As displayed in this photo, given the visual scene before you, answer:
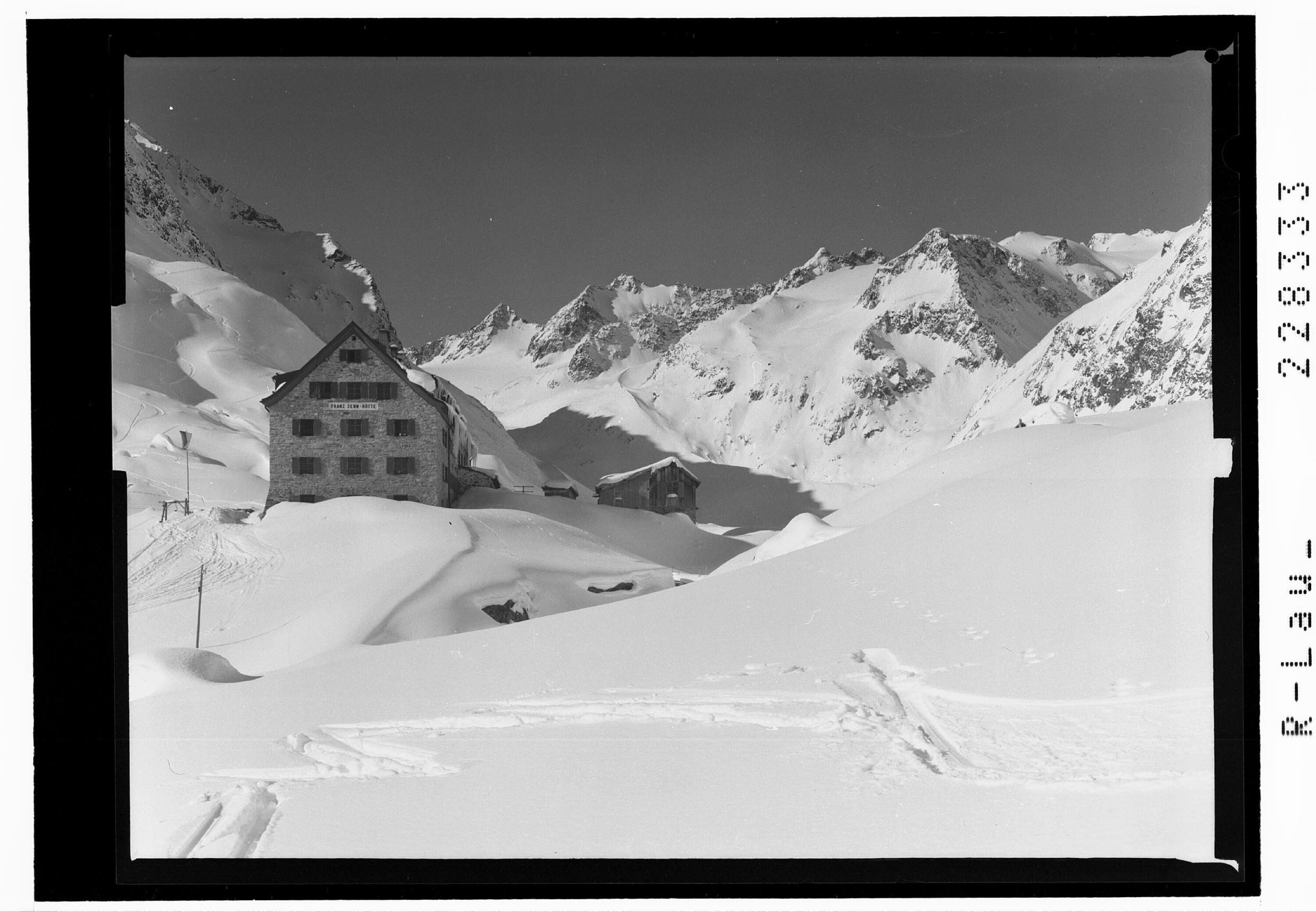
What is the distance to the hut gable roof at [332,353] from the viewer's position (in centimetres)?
948

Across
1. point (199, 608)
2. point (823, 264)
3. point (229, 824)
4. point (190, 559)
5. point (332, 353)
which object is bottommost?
point (229, 824)

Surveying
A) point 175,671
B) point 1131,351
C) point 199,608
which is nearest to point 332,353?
point 199,608

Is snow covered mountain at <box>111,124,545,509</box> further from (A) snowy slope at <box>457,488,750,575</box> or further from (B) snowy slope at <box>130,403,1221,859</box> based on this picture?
(B) snowy slope at <box>130,403,1221,859</box>

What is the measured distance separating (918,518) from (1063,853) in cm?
321

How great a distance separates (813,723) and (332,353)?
684 centimetres

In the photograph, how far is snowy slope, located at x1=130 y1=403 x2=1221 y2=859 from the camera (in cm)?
514

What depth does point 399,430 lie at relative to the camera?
9.97 metres

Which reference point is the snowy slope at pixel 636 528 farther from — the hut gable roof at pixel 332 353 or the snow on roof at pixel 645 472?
the hut gable roof at pixel 332 353

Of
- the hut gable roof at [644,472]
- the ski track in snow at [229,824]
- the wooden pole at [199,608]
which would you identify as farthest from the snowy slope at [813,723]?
the hut gable roof at [644,472]

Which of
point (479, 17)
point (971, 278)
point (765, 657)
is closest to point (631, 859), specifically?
point (765, 657)

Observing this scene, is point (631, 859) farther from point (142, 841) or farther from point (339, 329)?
point (339, 329)

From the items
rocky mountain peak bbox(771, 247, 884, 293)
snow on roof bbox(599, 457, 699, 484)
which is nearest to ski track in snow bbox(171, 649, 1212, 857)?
rocky mountain peak bbox(771, 247, 884, 293)

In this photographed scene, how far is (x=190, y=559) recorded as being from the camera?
7.19m

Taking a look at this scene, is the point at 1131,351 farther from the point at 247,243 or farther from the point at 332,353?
the point at 247,243
